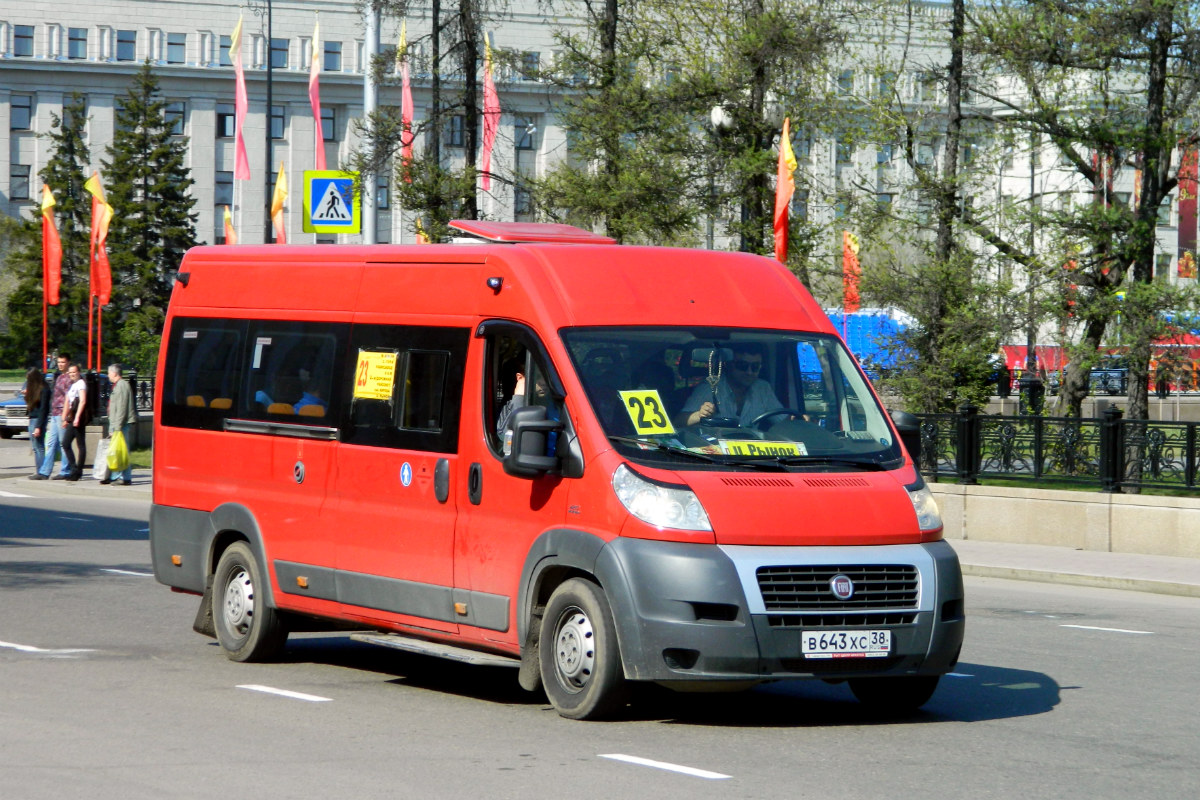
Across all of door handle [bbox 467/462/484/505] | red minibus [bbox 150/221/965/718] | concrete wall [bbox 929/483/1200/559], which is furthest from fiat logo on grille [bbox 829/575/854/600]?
concrete wall [bbox 929/483/1200/559]

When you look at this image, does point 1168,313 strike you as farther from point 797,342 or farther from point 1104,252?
point 797,342

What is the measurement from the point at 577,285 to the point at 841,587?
6.77 ft

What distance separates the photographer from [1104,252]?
23266 mm

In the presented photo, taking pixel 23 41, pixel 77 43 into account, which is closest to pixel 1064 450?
pixel 77 43

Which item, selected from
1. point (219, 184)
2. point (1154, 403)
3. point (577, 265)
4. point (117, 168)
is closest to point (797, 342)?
point (577, 265)

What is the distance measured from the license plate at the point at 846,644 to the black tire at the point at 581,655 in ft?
2.92

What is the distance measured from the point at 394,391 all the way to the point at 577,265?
135cm

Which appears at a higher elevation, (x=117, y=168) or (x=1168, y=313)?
(x=117, y=168)

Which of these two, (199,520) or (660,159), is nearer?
(199,520)

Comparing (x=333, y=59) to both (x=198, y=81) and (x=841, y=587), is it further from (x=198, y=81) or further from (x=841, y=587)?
(x=841, y=587)

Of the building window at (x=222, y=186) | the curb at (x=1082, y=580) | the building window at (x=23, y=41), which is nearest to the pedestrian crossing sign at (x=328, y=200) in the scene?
the curb at (x=1082, y=580)

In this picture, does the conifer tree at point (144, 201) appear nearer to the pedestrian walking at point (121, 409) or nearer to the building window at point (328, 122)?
the building window at point (328, 122)

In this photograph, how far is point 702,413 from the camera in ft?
27.3

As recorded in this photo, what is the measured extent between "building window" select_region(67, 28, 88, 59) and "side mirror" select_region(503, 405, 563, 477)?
8401 centimetres
